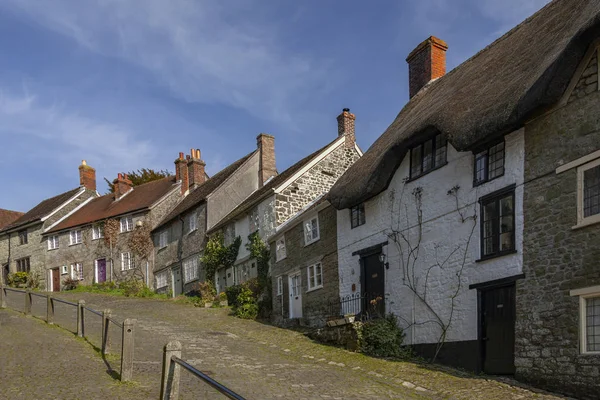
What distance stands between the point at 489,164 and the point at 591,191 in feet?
9.23

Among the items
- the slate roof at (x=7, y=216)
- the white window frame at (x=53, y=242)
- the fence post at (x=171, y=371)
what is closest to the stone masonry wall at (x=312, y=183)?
the fence post at (x=171, y=371)

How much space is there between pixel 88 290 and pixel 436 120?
29532mm

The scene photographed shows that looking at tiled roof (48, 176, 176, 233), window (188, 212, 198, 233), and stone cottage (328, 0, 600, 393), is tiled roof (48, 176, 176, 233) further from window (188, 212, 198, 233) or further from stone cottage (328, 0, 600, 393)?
stone cottage (328, 0, 600, 393)

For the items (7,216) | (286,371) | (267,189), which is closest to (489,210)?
(286,371)

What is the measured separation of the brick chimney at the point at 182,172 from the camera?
3966 cm

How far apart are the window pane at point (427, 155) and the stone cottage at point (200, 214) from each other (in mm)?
18790

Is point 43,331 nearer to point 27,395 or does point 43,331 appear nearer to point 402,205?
point 27,395

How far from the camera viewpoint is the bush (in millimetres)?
15203

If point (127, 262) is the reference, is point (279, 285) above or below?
above

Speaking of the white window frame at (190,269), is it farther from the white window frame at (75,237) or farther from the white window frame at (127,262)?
the white window frame at (75,237)

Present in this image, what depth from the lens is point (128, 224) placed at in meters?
39.0

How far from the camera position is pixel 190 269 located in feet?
112

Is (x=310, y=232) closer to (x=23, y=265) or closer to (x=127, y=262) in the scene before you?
(x=127, y=262)

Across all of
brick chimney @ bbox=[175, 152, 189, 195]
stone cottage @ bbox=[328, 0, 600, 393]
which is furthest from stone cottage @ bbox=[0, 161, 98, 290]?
stone cottage @ bbox=[328, 0, 600, 393]
